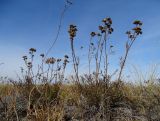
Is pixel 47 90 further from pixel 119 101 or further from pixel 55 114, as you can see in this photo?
pixel 55 114

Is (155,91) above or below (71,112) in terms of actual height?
above

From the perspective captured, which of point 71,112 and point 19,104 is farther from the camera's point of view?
point 19,104

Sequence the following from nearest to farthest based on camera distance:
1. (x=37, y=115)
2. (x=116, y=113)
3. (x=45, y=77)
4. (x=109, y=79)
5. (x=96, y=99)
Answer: (x=37, y=115), (x=116, y=113), (x=96, y=99), (x=109, y=79), (x=45, y=77)

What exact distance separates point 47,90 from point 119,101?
1.22m

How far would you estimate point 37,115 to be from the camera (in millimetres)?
4113

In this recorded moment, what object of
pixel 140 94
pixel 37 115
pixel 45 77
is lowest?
pixel 37 115

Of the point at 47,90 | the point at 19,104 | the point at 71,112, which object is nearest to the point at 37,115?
the point at 71,112

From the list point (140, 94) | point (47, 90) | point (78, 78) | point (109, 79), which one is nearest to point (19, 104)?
point (47, 90)

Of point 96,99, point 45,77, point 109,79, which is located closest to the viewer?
point 96,99

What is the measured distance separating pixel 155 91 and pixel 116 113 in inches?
45.7

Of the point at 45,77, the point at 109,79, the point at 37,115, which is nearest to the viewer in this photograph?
the point at 37,115

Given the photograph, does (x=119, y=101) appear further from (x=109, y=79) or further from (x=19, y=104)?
(x=19, y=104)

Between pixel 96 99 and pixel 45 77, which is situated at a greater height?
pixel 45 77

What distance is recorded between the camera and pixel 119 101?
17.5 feet
